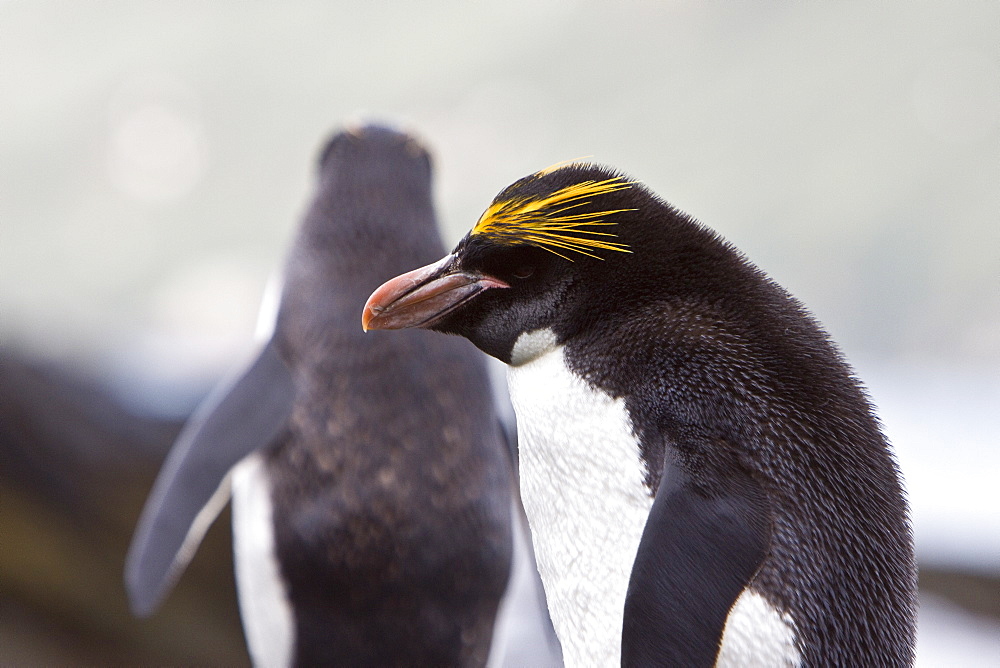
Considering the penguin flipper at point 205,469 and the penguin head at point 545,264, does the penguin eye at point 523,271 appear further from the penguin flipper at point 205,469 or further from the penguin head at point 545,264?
the penguin flipper at point 205,469

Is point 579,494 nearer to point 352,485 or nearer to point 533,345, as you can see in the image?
point 533,345

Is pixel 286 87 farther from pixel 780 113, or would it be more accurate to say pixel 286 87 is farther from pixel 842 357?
pixel 842 357

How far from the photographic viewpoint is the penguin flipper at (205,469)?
1124mm

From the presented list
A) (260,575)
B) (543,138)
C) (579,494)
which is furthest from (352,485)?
(543,138)

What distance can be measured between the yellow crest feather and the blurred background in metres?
3.06

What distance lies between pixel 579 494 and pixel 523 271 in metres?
0.16

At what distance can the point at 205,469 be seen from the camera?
115 centimetres

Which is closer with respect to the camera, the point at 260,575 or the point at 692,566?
the point at 692,566

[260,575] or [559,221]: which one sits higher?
[559,221]

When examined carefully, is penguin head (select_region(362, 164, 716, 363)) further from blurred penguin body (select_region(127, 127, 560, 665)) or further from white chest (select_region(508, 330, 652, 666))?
blurred penguin body (select_region(127, 127, 560, 665))

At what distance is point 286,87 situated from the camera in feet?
99.3

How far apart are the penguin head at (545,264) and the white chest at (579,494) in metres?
0.03

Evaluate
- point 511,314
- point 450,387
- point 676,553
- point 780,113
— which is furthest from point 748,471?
point 780,113

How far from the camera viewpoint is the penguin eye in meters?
0.58
